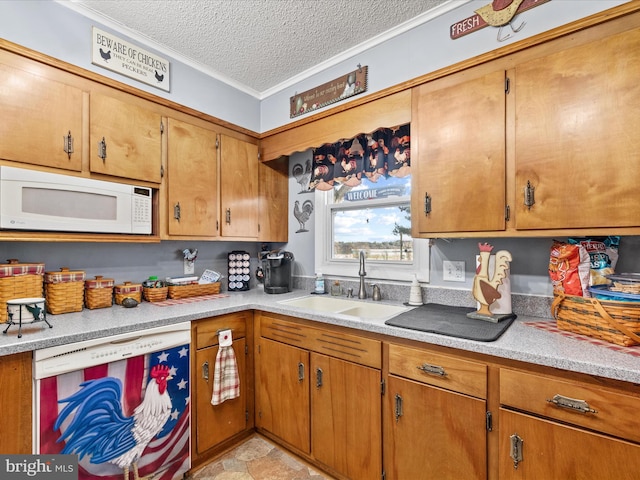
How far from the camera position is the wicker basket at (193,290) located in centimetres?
221

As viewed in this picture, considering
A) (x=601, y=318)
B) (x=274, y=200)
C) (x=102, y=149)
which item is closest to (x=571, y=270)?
(x=601, y=318)

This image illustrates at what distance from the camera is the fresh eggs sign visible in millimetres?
1841

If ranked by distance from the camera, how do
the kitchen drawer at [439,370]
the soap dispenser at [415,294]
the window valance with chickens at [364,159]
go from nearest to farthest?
the kitchen drawer at [439,370] → the soap dispenser at [415,294] → the window valance with chickens at [364,159]

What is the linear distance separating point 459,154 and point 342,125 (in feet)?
2.71

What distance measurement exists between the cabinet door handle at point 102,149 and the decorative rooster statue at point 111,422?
1.16 meters

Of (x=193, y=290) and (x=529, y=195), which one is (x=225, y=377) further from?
(x=529, y=195)

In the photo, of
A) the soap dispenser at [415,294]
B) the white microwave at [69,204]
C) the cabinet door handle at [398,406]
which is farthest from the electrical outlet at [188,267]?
the cabinet door handle at [398,406]

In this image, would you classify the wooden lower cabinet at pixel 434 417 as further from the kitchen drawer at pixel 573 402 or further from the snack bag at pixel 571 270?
the snack bag at pixel 571 270

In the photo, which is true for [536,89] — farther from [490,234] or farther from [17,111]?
[17,111]

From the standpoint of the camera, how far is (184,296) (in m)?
2.25

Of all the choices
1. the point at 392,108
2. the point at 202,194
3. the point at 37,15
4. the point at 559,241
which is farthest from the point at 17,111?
the point at 559,241

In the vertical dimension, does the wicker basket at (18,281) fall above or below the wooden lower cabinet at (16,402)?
above

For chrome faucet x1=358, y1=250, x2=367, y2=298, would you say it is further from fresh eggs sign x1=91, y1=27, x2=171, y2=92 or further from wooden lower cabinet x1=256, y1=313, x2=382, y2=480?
fresh eggs sign x1=91, y1=27, x2=171, y2=92

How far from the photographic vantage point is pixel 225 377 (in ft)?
6.40
